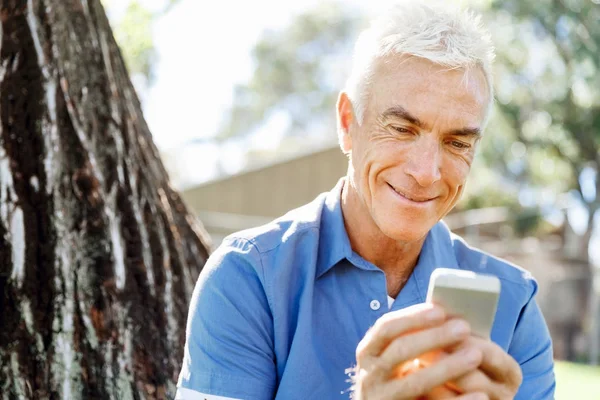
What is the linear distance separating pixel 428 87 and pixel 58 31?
1.41 metres

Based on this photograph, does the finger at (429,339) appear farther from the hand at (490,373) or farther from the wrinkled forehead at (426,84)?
the wrinkled forehead at (426,84)

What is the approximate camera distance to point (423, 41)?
86.7 inches

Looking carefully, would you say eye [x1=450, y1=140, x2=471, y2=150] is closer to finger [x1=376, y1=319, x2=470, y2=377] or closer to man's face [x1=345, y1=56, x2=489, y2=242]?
man's face [x1=345, y1=56, x2=489, y2=242]

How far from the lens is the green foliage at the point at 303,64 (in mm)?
47375

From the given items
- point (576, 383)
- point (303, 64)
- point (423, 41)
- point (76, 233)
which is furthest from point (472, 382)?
point (303, 64)

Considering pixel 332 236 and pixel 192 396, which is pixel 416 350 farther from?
pixel 332 236

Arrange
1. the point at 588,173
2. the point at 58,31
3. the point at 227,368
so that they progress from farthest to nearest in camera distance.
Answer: the point at 588,173 → the point at 58,31 → the point at 227,368

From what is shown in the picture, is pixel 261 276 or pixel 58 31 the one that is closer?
pixel 261 276

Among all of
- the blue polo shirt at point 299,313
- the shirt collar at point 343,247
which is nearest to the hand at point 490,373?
the blue polo shirt at point 299,313

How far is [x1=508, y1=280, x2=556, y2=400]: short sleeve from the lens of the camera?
245 centimetres

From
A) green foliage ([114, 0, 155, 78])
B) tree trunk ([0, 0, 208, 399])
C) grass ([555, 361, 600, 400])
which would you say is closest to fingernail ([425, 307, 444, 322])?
tree trunk ([0, 0, 208, 399])

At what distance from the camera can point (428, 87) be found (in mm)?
2172

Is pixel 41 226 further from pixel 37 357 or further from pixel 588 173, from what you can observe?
pixel 588 173

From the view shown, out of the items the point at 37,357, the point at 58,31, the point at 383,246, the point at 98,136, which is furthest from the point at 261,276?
the point at 58,31
